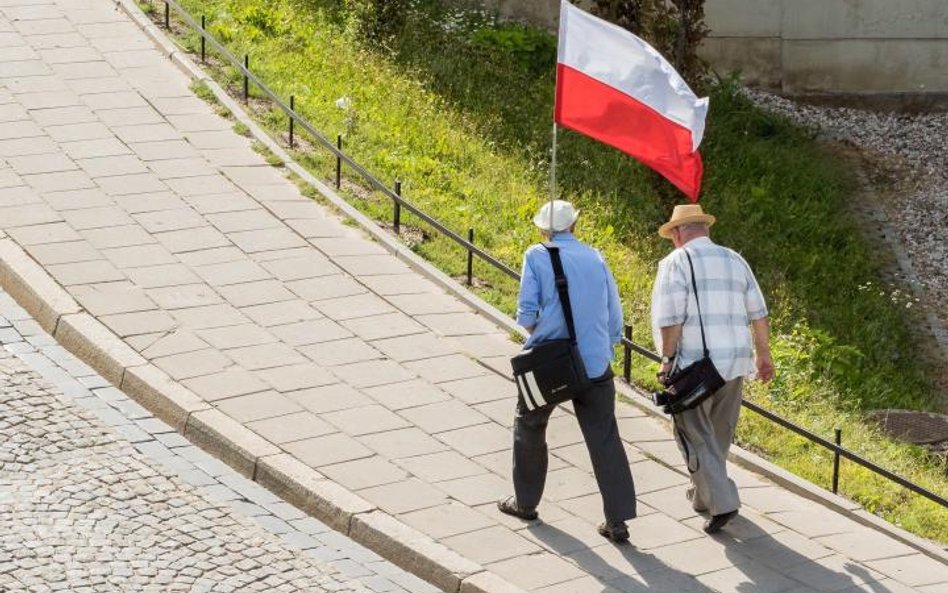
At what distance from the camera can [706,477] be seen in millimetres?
9297

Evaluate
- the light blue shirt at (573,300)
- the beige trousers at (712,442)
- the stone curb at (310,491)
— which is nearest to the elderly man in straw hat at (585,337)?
the light blue shirt at (573,300)

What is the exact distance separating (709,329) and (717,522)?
107 centimetres

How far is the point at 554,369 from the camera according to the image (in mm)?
8914

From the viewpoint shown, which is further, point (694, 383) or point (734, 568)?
point (694, 383)

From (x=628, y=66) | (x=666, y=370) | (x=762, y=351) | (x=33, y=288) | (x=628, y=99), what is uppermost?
(x=628, y=66)

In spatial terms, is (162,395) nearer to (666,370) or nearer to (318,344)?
(318,344)

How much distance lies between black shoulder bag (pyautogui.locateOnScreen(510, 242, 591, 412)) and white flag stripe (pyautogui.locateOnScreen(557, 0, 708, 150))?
1227mm

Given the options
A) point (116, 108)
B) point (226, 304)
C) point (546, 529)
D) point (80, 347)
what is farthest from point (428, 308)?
point (116, 108)

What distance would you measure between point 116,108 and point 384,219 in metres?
2.95

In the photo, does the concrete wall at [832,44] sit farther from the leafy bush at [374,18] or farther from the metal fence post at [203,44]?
the metal fence post at [203,44]

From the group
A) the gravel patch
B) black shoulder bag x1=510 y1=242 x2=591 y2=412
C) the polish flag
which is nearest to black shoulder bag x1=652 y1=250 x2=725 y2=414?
black shoulder bag x1=510 y1=242 x2=591 y2=412

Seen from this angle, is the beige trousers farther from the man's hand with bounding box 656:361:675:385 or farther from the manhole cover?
the manhole cover

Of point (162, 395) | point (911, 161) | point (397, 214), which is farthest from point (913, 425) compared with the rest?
point (911, 161)

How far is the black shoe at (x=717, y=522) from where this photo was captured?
932 cm
